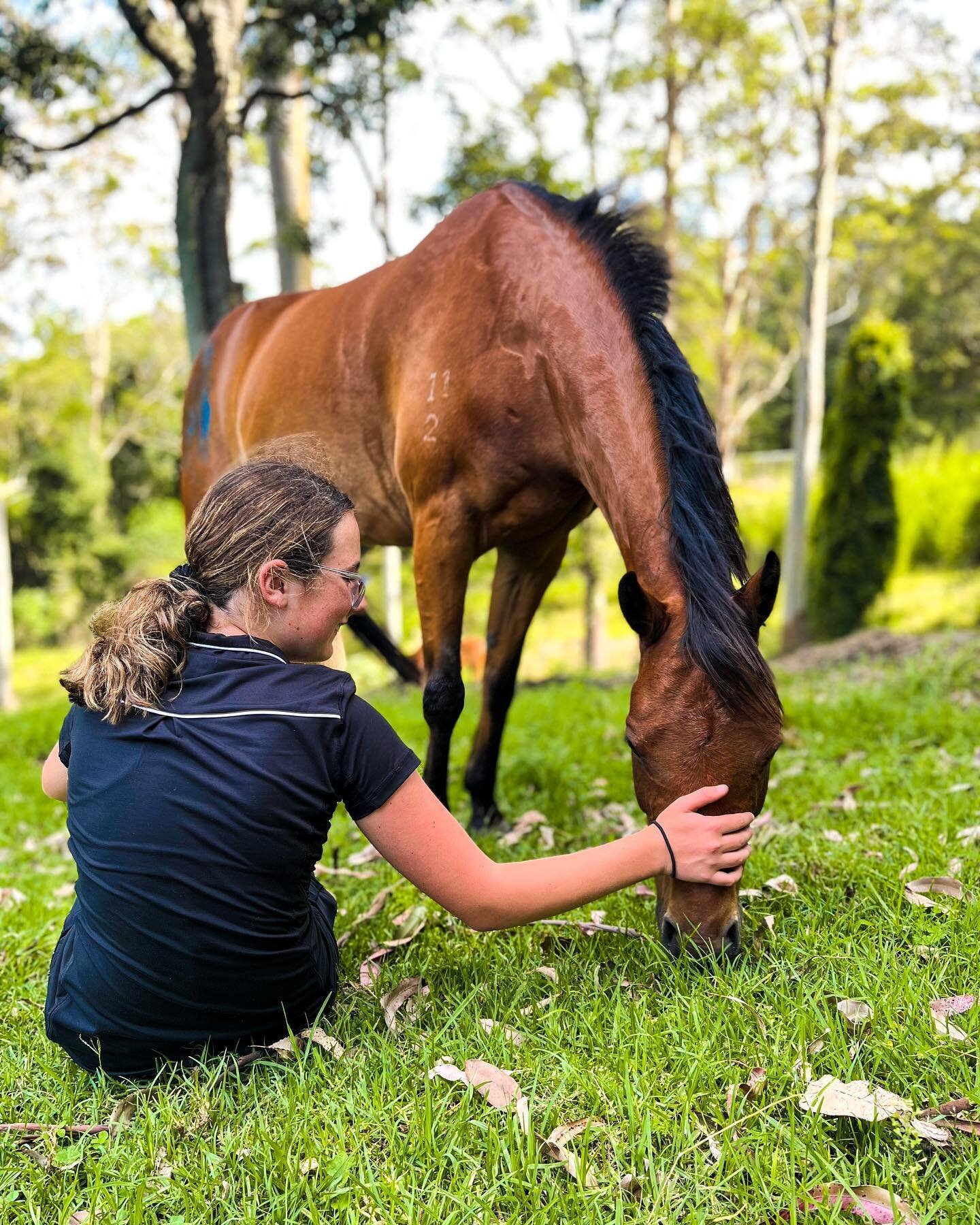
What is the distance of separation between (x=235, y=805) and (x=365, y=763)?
281 mm

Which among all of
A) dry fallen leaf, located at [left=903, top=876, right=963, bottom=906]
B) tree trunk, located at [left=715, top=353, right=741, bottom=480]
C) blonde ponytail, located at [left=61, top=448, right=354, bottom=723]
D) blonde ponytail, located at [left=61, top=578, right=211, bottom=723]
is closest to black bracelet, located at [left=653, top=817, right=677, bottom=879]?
dry fallen leaf, located at [left=903, top=876, right=963, bottom=906]

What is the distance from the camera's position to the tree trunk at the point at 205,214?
7.20m

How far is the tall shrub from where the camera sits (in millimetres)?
12844

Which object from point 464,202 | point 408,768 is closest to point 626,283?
point 464,202

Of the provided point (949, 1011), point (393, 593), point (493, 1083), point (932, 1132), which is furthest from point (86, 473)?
point (932, 1132)

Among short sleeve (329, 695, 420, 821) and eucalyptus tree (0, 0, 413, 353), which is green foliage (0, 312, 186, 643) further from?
short sleeve (329, 695, 420, 821)

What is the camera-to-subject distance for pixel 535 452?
130 inches

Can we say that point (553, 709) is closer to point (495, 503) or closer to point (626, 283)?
point (495, 503)

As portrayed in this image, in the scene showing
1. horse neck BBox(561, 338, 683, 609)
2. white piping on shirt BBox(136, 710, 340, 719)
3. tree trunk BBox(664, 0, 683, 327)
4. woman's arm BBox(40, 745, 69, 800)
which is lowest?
woman's arm BBox(40, 745, 69, 800)

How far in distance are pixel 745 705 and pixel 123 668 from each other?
1.42 meters

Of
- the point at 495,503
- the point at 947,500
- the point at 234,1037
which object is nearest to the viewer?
the point at 234,1037

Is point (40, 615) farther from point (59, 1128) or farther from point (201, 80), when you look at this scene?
point (59, 1128)

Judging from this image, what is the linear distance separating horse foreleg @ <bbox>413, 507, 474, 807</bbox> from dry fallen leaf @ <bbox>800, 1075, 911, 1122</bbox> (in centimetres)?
195

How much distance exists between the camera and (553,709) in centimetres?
725
